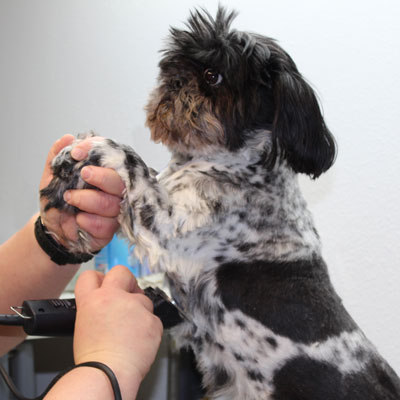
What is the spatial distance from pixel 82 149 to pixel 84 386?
1.63 ft

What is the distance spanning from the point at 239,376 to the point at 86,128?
6.11 feet

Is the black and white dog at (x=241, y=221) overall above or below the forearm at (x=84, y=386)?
above

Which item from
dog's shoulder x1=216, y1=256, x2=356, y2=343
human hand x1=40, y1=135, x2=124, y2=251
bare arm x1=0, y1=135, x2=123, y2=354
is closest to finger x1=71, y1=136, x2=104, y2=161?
human hand x1=40, y1=135, x2=124, y2=251

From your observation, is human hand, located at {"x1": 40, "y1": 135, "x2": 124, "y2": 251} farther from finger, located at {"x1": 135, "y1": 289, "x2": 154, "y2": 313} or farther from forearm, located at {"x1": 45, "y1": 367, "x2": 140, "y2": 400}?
forearm, located at {"x1": 45, "y1": 367, "x2": 140, "y2": 400}

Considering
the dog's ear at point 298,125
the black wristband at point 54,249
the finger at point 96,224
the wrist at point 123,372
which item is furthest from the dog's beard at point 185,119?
the wrist at point 123,372

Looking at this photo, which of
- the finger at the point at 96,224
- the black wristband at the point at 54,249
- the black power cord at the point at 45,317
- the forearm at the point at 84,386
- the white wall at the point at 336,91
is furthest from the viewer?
the white wall at the point at 336,91

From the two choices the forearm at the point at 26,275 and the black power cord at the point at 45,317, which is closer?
the black power cord at the point at 45,317

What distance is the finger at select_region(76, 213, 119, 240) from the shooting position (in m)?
1.00

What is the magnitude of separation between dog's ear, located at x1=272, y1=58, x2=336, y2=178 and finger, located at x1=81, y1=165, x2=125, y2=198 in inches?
14.6

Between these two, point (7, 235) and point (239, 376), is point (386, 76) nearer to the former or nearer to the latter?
point (239, 376)

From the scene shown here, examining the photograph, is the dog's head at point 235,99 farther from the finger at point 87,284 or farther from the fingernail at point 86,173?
the finger at point 87,284

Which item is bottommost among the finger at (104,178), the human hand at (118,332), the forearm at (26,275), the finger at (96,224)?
the forearm at (26,275)

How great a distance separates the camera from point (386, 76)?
193cm

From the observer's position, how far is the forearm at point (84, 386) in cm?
75
